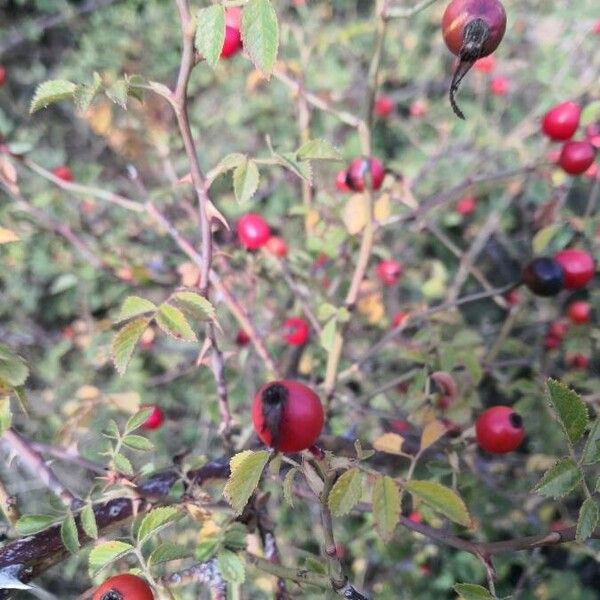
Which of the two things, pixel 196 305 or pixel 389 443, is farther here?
pixel 389 443

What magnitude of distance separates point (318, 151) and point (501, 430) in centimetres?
72

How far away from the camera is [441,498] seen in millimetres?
911

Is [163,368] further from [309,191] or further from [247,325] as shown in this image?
[247,325]

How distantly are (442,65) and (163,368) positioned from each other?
11.2 ft

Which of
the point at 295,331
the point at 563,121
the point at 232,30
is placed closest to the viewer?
the point at 232,30

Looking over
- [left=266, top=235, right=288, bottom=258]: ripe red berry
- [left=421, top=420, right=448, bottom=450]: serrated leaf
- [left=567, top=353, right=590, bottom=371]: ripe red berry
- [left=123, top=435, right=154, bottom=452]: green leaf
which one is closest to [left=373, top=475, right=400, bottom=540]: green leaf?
[left=421, top=420, right=448, bottom=450]: serrated leaf

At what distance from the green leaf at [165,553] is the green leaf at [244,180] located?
0.58 meters

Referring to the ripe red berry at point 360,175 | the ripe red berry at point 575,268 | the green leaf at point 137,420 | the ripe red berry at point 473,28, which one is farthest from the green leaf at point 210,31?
the ripe red berry at point 575,268

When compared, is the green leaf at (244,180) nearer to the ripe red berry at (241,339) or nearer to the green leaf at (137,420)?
the green leaf at (137,420)

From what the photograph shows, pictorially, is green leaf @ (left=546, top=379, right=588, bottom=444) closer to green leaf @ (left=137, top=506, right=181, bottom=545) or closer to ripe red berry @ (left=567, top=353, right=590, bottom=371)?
green leaf @ (left=137, top=506, right=181, bottom=545)

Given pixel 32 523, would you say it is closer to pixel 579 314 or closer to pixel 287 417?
pixel 287 417

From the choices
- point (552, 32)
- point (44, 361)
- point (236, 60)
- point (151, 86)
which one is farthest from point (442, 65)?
point (151, 86)

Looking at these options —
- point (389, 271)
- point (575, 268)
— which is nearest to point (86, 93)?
point (575, 268)

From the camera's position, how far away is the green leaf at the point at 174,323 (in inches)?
37.6
